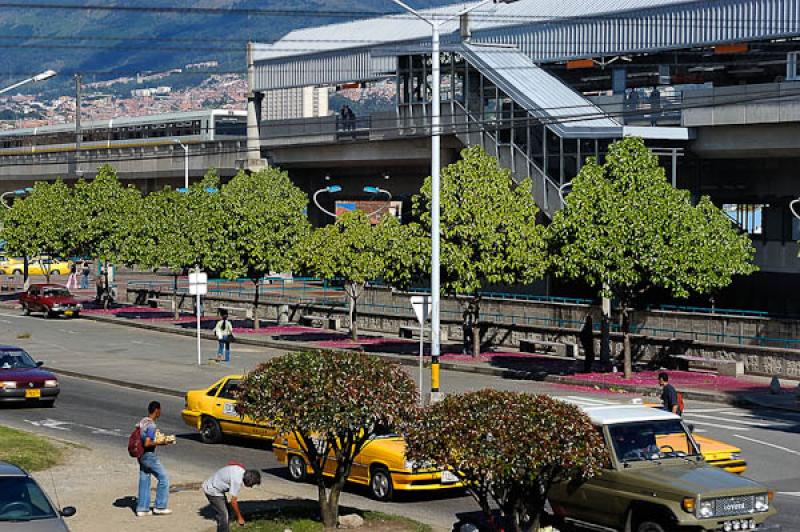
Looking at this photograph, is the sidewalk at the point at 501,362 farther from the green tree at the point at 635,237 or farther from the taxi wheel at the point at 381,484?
the taxi wheel at the point at 381,484

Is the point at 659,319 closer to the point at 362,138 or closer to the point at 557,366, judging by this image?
the point at 557,366

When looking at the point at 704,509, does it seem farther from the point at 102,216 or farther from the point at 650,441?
the point at 102,216

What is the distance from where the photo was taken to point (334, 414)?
56.0ft

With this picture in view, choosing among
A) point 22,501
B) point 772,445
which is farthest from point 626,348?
point 22,501

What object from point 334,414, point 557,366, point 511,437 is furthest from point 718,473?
point 557,366

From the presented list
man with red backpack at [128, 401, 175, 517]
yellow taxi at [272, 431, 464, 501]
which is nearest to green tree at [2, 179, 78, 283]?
yellow taxi at [272, 431, 464, 501]

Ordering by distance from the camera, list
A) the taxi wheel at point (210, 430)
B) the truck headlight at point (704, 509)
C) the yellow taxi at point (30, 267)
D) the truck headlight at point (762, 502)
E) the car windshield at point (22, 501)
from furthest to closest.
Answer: the yellow taxi at point (30, 267) → the taxi wheel at point (210, 430) → the truck headlight at point (762, 502) → the truck headlight at point (704, 509) → the car windshield at point (22, 501)

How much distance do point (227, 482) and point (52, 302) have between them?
48.4 metres

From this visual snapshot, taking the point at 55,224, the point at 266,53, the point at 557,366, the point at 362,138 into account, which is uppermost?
the point at 266,53

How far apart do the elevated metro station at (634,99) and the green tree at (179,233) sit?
10.2m

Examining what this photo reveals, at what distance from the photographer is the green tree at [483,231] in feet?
144

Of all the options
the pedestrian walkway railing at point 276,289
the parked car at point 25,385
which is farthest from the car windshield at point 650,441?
the pedestrian walkway railing at point 276,289

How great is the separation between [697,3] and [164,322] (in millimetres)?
27329

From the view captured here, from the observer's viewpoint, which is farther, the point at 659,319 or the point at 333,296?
the point at 333,296
